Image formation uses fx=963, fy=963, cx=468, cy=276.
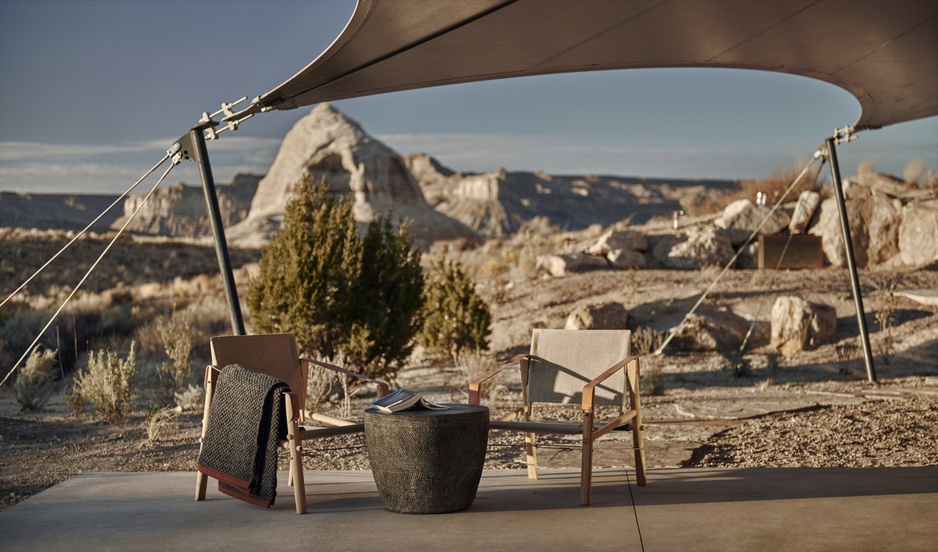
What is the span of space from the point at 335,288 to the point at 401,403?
490 cm

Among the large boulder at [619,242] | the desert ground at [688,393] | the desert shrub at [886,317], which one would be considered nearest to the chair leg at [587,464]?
the desert ground at [688,393]

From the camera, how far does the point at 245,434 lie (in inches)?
153

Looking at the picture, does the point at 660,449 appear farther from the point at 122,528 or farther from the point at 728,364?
the point at 728,364

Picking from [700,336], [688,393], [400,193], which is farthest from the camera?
[400,193]

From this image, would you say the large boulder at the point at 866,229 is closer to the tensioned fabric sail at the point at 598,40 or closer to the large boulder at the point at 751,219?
the large boulder at the point at 751,219

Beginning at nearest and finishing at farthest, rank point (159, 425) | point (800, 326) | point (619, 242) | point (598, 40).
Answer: point (598, 40) → point (159, 425) → point (800, 326) → point (619, 242)

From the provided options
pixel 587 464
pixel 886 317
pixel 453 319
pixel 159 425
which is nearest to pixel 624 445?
pixel 587 464

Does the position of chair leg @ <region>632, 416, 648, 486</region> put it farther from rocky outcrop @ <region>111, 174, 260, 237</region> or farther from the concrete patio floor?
rocky outcrop @ <region>111, 174, 260, 237</region>

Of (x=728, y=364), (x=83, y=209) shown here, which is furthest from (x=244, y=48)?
(x=728, y=364)

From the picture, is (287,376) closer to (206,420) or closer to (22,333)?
(206,420)

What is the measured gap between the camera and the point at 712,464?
204 inches

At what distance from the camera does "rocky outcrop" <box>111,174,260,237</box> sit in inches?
2768

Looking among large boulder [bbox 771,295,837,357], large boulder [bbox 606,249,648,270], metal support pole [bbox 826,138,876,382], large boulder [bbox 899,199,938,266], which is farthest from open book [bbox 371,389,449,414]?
large boulder [bbox 899,199,938,266]

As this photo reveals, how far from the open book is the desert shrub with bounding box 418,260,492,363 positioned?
683 cm
